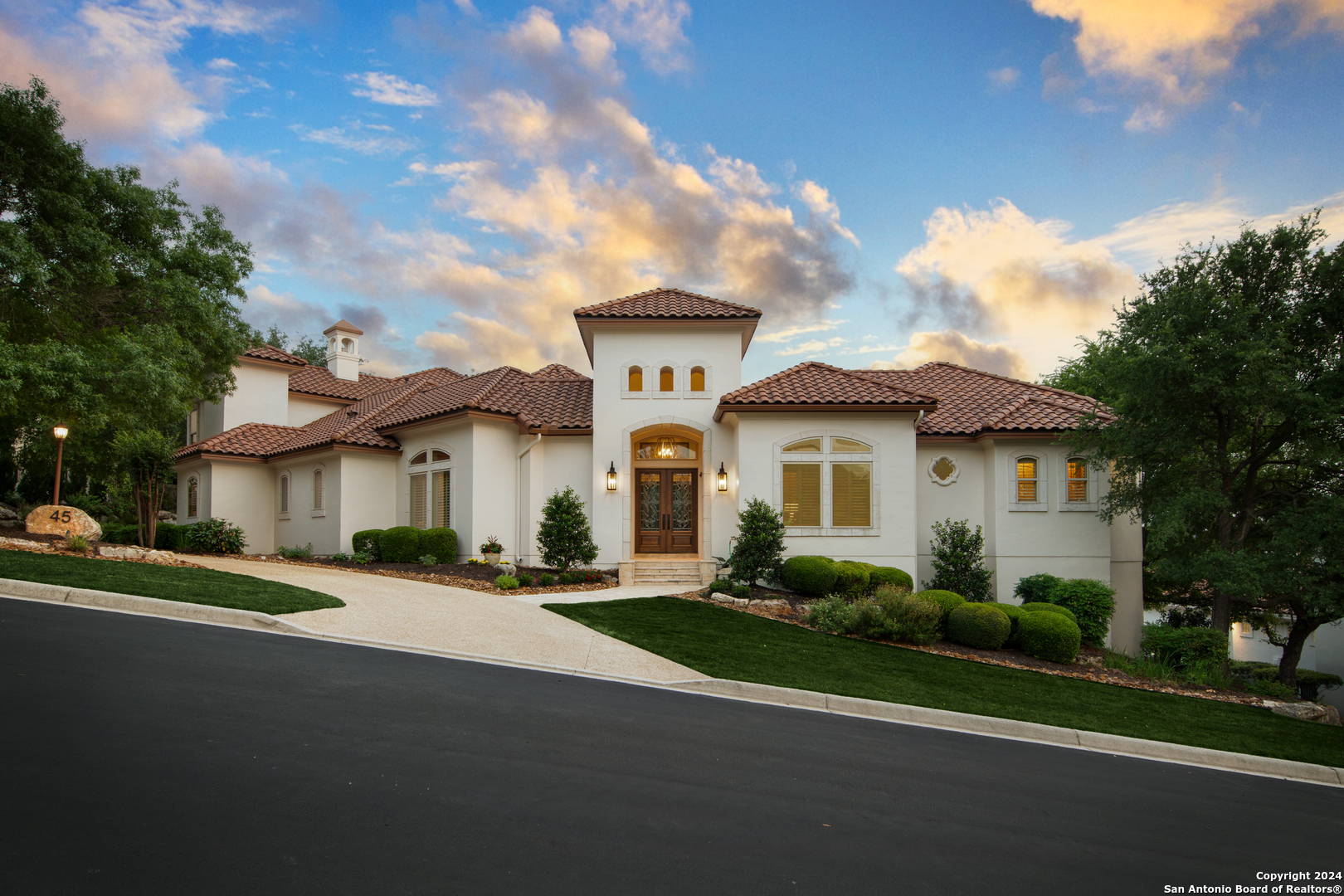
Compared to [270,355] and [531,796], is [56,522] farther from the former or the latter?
[531,796]

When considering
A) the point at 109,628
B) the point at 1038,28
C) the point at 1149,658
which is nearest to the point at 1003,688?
the point at 1149,658

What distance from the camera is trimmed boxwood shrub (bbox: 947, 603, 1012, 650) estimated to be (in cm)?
1373

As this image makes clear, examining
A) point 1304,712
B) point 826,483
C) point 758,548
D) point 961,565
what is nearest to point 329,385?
point 758,548

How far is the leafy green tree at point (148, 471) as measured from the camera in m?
22.9

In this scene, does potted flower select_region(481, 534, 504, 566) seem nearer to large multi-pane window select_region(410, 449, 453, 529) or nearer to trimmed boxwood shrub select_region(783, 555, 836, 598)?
large multi-pane window select_region(410, 449, 453, 529)

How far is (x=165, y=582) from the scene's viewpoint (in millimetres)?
11992

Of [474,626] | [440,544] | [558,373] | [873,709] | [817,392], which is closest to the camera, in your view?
[873,709]

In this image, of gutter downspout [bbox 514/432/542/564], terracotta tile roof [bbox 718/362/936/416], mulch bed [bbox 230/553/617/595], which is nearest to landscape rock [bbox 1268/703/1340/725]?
terracotta tile roof [bbox 718/362/936/416]

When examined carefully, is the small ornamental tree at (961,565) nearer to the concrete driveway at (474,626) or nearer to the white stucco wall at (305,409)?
the concrete driveway at (474,626)

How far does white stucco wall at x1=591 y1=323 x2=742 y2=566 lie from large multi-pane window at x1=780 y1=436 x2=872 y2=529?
198cm

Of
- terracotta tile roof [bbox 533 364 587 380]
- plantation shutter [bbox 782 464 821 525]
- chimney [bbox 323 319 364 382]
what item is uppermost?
chimney [bbox 323 319 364 382]

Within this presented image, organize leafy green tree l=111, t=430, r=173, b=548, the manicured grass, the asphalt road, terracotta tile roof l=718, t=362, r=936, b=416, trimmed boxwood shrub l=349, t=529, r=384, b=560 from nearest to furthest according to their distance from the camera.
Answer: the asphalt road < the manicured grass < terracotta tile roof l=718, t=362, r=936, b=416 < trimmed boxwood shrub l=349, t=529, r=384, b=560 < leafy green tree l=111, t=430, r=173, b=548

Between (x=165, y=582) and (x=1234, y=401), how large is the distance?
20.8 m

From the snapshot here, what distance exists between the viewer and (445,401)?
22.4 meters
